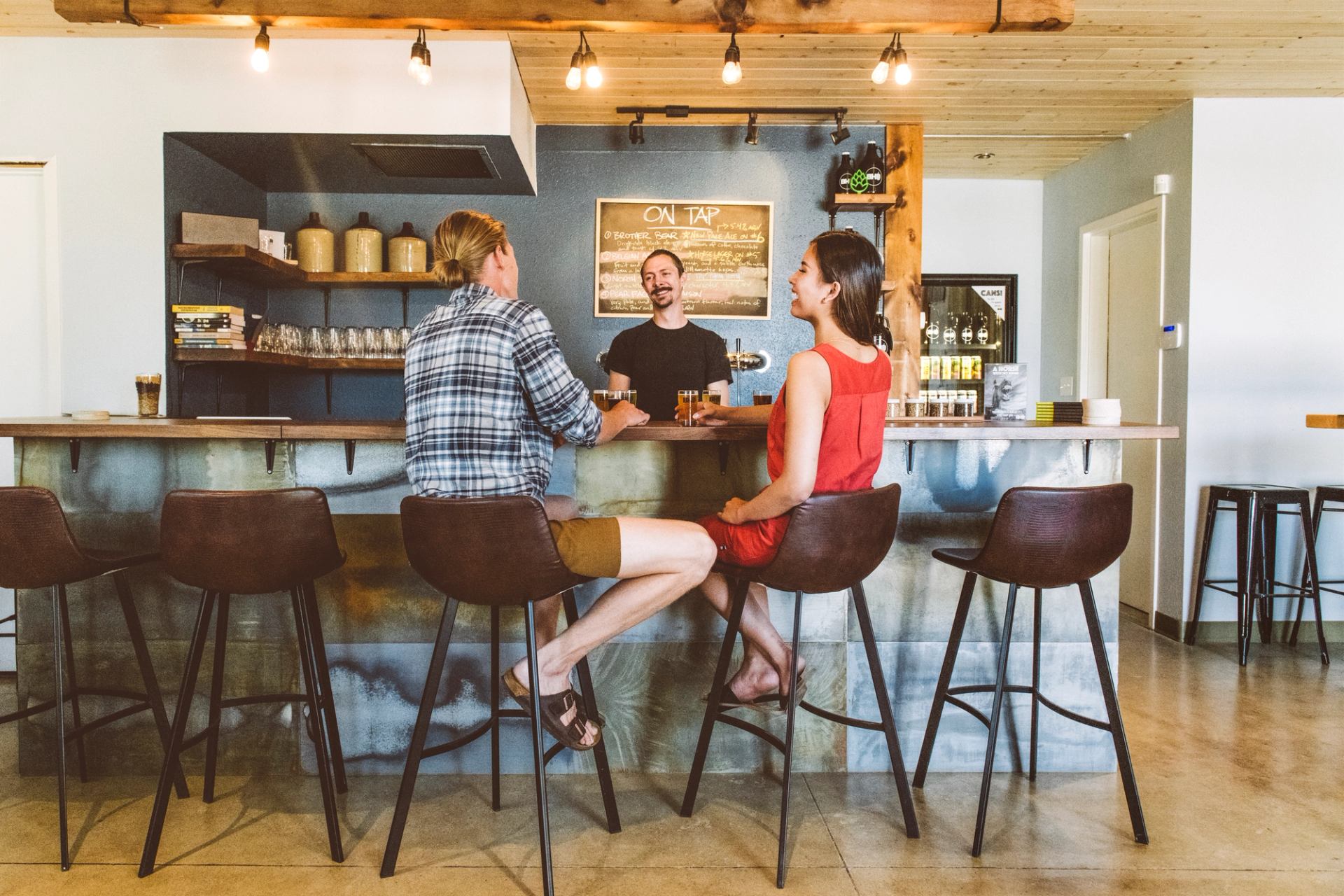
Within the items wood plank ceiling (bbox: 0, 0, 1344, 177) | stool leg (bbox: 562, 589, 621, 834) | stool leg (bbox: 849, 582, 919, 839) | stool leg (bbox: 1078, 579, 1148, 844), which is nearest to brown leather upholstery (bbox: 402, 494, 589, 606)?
stool leg (bbox: 562, 589, 621, 834)

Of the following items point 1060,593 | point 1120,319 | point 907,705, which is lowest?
point 907,705

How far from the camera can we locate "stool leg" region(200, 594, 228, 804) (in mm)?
2336

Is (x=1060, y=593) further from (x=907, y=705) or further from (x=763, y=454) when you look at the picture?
(x=763, y=454)

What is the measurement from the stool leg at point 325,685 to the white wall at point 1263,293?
4.05 metres

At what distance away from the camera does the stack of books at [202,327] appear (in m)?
3.61

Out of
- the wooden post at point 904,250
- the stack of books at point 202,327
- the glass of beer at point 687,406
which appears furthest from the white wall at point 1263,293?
the stack of books at point 202,327

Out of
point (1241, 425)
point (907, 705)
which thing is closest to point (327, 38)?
point (907, 705)

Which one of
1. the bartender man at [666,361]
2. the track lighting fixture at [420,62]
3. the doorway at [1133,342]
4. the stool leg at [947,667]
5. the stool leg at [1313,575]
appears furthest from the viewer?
the doorway at [1133,342]

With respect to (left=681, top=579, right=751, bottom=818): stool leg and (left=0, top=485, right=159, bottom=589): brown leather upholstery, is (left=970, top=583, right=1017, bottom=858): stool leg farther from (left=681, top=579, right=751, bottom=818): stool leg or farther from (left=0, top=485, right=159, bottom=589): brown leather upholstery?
(left=0, top=485, right=159, bottom=589): brown leather upholstery

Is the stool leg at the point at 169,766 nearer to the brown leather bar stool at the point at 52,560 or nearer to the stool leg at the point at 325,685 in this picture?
the brown leather bar stool at the point at 52,560

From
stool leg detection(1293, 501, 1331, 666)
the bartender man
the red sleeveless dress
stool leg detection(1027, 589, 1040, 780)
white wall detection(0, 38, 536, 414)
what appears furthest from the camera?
stool leg detection(1293, 501, 1331, 666)

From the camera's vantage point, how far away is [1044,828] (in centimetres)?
236

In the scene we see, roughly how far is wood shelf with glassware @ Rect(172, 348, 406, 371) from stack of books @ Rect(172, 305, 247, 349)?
24 mm

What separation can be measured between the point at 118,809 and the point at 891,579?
93.3 inches
